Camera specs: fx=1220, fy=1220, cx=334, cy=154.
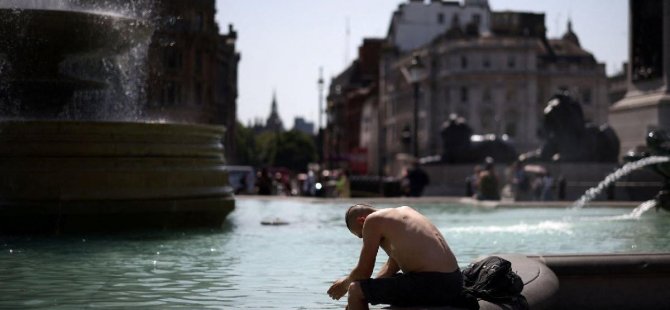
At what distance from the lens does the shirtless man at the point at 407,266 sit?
20.0 feet

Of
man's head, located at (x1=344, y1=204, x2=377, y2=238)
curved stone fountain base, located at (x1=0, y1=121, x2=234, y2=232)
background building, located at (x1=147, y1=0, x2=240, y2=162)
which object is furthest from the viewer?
background building, located at (x1=147, y1=0, x2=240, y2=162)

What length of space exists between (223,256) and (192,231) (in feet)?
10.0

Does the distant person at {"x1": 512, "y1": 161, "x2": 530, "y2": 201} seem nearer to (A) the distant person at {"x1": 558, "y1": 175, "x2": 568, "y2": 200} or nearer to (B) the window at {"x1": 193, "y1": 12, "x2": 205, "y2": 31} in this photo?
(A) the distant person at {"x1": 558, "y1": 175, "x2": 568, "y2": 200}

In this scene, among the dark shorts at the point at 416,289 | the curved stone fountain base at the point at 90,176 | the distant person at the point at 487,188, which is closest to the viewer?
the dark shorts at the point at 416,289

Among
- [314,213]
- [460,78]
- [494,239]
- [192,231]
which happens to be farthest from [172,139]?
[460,78]

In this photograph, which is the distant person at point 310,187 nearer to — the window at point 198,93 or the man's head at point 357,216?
the man's head at point 357,216

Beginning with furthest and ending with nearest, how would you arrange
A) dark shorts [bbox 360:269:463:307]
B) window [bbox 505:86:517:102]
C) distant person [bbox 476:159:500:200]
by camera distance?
1. window [bbox 505:86:517:102]
2. distant person [bbox 476:159:500:200]
3. dark shorts [bbox 360:269:463:307]

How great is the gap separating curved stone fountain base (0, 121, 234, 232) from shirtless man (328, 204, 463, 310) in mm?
7167

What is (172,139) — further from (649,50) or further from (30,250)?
(649,50)

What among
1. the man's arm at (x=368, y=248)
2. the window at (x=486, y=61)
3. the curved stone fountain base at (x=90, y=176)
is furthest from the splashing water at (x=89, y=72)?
the window at (x=486, y=61)

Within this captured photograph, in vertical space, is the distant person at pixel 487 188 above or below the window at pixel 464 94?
below

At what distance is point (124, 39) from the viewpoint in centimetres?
1515

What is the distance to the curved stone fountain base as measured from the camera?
12.7m

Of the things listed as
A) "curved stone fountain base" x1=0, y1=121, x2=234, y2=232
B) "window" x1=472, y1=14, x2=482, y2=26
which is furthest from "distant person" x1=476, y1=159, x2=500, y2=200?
"window" x1=472, y1=14, x2=482, y2=26
